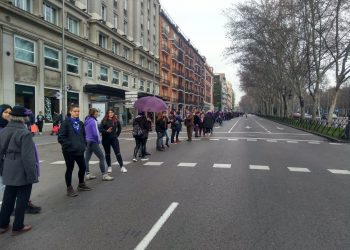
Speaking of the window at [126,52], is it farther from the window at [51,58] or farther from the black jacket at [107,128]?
the black jacket at [107,128]

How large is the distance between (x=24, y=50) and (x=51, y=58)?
341cm

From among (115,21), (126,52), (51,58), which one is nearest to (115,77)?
(126,52)

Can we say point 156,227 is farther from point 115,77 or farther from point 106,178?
point 115,77

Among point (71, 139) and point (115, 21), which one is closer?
point (71, 139)

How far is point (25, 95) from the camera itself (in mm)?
23562

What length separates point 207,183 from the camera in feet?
24.1

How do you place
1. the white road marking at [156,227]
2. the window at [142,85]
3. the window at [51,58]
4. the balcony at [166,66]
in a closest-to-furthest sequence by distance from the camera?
1. the white road marking at [156,227]
2. the window at [51,58]
3. the window at [142,85]
4. the balcony at [166,66]

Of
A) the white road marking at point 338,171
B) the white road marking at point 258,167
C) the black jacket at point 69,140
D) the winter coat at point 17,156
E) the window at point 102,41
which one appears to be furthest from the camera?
the window at point 102,41

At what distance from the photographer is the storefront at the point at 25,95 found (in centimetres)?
2271

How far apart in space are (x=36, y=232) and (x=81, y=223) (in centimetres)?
→ 59

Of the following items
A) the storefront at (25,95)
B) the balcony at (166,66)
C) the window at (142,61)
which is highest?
the balcony at (166,66)

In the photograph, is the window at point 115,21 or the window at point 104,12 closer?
the window at point 104,12

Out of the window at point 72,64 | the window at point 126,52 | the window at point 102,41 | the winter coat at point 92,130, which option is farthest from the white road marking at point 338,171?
the window at point 126,52

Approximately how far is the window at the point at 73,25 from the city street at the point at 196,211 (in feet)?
77.6
